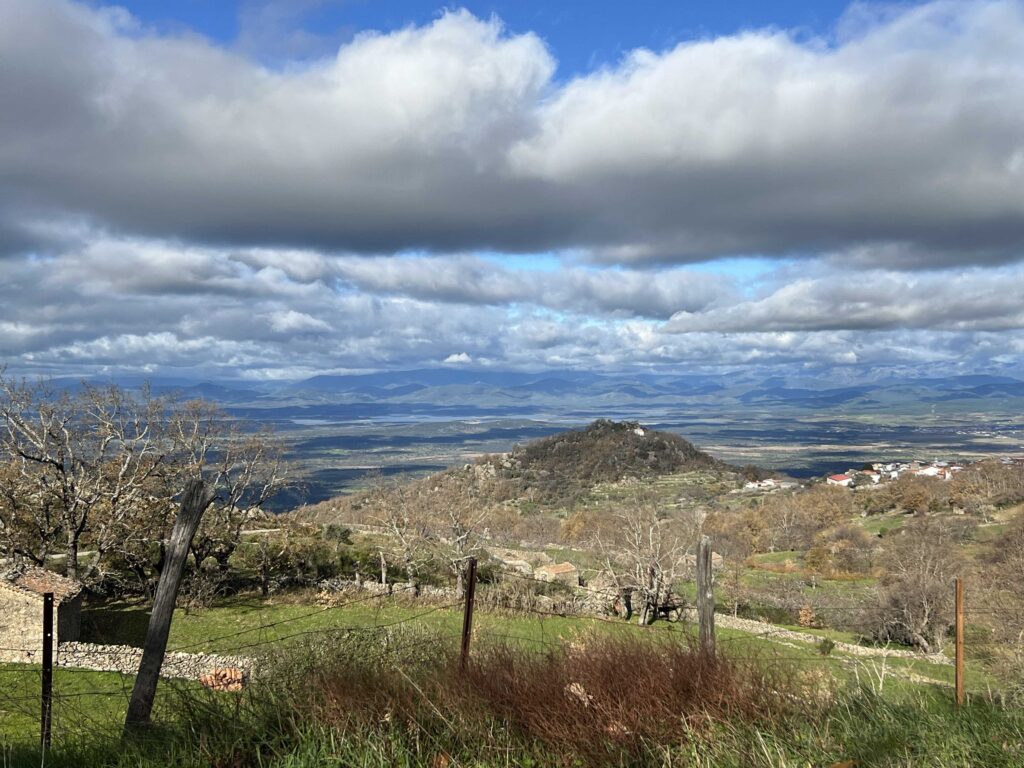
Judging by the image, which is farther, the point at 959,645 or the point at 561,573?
the point at 561,573

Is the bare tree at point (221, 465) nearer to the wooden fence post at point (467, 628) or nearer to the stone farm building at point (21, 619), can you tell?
the stone farm building at point (21, 619)

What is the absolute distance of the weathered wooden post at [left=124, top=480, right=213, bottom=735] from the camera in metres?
5.34

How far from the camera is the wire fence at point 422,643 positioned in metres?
6.34

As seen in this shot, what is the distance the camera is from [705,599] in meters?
7.58

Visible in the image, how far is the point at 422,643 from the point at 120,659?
14.4m

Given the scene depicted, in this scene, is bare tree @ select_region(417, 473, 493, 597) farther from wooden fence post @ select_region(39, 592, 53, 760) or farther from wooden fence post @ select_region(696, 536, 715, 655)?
wooden fence post @ select_region(39, 592, 53, 760)

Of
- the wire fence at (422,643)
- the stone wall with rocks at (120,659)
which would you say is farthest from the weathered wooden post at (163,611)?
the stone wall with rocks at (120,659)

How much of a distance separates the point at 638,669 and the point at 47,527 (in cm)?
2587

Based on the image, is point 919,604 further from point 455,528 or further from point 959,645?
point 959,645

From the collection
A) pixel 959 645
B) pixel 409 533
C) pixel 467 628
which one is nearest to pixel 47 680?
pixel 467 628

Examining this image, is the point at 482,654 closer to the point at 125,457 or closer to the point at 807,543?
the point at 125,457

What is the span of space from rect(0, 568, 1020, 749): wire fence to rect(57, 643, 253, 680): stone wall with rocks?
13 centimetres

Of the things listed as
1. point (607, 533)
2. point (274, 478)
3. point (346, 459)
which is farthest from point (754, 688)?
point (346, 459)

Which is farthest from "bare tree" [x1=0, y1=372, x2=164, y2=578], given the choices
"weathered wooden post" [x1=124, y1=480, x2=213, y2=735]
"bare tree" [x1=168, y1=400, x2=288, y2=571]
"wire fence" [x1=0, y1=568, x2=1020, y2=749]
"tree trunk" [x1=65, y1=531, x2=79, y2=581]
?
"weathered wooden post" [x1=124, y1=480, x2=213, y2=735]
